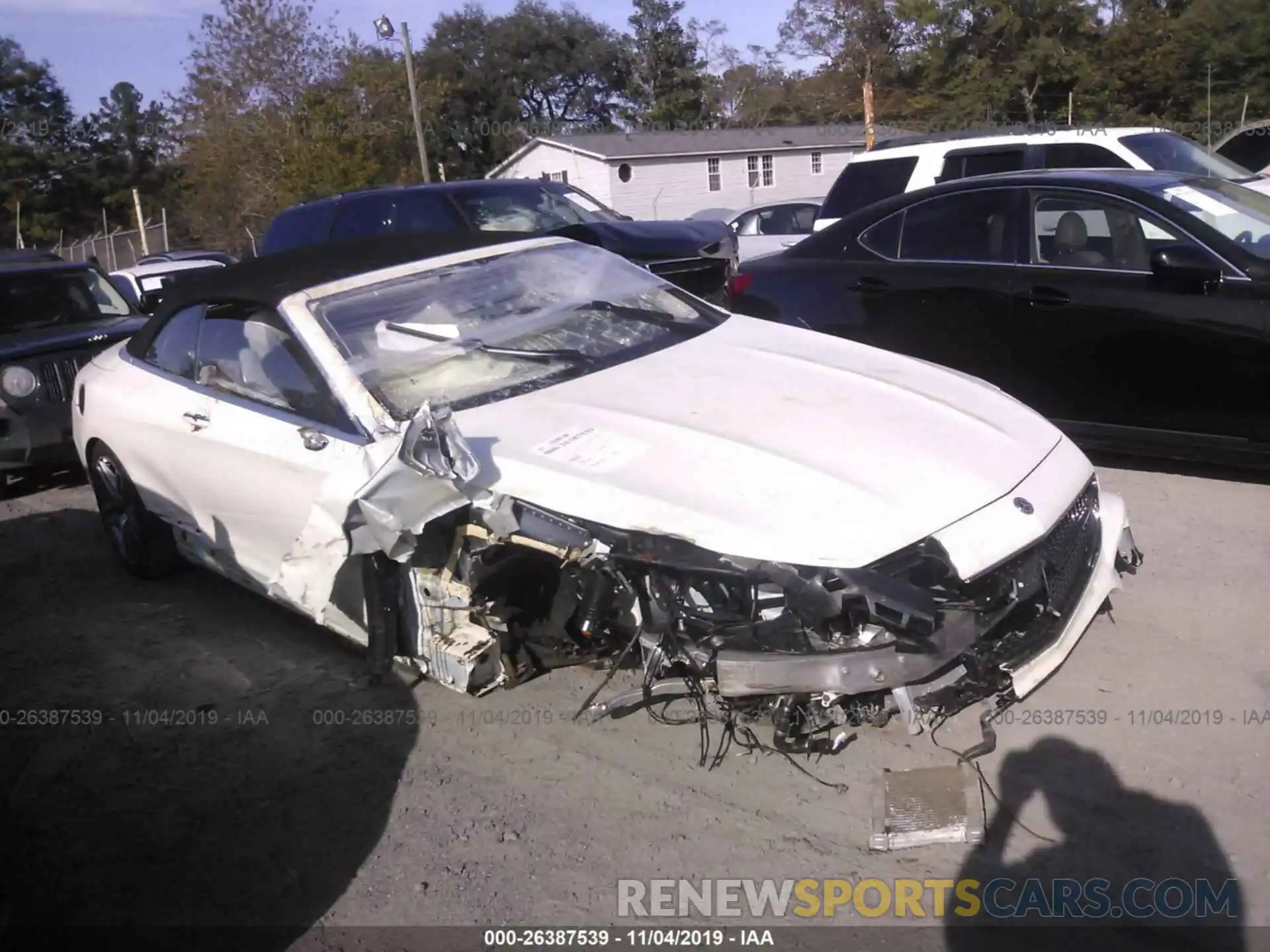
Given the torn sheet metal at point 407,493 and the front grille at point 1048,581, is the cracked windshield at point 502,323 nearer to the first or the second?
the torn sheet metal at point 407,493

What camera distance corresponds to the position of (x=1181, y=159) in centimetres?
945

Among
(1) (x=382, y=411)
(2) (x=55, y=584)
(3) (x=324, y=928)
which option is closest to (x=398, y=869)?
(3) (x=324, y=928)

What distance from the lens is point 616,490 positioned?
3.41m

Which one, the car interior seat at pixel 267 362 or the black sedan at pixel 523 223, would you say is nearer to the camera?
the car interior seat at pixel 267 362

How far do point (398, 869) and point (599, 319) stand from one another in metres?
2.44

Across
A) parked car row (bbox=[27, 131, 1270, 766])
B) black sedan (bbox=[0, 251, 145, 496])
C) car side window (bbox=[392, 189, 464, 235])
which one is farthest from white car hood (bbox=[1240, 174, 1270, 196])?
black sedan (bbox=[0, 251, 145, 496])

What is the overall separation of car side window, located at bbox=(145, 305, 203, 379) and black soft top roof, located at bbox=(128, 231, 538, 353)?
4 centimetres

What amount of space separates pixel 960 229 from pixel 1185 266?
132 cm

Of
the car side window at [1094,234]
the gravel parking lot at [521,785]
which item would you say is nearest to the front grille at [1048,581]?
the gravel parking lot at [521,785]

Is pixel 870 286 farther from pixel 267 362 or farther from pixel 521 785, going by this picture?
pixel 521 785

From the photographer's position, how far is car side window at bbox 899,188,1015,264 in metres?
6.05

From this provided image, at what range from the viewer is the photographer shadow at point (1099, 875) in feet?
9.16

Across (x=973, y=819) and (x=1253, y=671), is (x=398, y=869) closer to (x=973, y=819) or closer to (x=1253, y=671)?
(x=973, y=819)

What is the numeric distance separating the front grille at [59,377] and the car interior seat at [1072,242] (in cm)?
627
